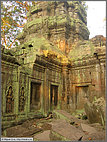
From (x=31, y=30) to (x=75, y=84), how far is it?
677cm

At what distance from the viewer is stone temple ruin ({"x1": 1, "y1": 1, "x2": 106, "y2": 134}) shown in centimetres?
668

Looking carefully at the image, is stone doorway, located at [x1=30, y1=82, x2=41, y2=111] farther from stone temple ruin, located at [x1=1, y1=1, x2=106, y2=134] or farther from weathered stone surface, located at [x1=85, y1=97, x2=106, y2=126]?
weathered stone surface, located at [x1=85, y1=97, x2=106, y2=126]

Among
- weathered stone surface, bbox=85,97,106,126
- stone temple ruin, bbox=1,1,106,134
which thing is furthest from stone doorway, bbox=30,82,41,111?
weathered stone surface, bbox=85,97,106,126

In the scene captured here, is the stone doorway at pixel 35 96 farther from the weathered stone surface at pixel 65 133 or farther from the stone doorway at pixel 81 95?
the stone doorway at pixel 81 95

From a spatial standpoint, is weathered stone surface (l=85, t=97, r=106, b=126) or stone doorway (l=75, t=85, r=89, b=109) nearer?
weathered stone surface (l=85, t=97, r=106, b=126)

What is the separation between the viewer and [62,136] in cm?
439

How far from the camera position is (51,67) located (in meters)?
9.57

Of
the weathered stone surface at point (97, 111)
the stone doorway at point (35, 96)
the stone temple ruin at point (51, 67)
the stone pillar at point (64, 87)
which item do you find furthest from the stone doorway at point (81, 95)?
the weathered stone surface at point (97, 111)

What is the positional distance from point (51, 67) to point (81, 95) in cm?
321

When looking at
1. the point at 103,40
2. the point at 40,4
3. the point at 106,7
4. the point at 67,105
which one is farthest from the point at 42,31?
the point at 106,7

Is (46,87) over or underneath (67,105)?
over

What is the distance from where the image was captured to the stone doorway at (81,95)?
33.6 ft

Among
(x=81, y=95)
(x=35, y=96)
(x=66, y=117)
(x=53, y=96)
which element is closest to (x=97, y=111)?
(x=66, y=117)

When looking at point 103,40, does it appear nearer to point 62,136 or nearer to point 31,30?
point 31,30
